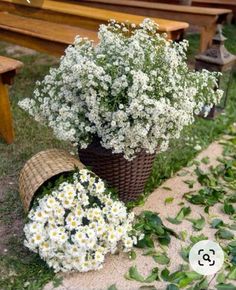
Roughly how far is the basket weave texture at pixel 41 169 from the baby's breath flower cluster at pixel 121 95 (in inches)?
5.6

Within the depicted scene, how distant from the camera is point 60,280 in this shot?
2123 millimetres

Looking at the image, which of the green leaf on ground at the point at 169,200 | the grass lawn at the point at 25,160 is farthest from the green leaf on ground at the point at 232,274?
the grass lawn at the point at 25,160

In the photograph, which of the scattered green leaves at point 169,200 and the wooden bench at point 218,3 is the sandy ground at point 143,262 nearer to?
the scattered green leaves at point 169,200

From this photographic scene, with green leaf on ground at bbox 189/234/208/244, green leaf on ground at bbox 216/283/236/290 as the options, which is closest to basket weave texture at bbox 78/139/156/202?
green leaf on ground at bbox 189/234/208/244

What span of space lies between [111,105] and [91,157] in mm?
A: 400

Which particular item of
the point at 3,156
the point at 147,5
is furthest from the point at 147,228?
the point at 147,5

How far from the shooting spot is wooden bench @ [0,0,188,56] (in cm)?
404

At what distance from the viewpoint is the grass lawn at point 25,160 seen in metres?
2.17

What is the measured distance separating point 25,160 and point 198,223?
1.32 meters

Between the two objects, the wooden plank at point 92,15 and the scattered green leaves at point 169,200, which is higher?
the wooden plank at point 92,15

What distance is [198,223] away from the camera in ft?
8.41

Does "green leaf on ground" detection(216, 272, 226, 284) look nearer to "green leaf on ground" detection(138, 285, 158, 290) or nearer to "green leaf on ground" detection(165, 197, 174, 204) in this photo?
"green leaf on ground" detection(138, 285, 158, 290)

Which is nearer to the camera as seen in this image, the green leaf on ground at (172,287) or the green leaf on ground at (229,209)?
the green leaf on ground at (172,287)

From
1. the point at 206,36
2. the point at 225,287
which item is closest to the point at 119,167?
the point at 225,287
